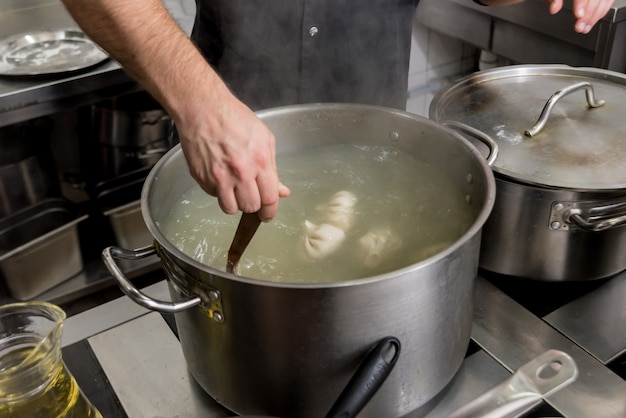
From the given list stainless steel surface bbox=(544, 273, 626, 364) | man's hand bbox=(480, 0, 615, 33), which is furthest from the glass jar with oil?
man's hand bbox=(480, 0, 615, 33)

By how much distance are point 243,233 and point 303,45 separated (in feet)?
2.26

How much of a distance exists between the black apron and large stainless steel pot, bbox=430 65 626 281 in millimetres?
377

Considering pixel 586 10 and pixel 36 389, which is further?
pixel 586 10

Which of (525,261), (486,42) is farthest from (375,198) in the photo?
(486,42)

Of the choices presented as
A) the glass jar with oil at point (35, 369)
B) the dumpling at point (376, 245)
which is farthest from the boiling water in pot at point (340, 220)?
the glass jar with oil at point (35, 369)

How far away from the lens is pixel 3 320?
672 mm

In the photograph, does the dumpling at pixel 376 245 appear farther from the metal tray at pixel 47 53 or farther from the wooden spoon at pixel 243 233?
the metal tray at pixel 47 53

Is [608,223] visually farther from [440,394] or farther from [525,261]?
[440,394]

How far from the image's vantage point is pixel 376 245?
33.5 inches

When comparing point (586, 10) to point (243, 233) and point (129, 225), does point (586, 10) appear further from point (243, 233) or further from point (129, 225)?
point (129, 225)

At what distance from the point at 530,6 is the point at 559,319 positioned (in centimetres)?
138

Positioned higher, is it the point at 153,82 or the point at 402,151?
the point at 153,82

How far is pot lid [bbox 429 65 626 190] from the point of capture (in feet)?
2.72

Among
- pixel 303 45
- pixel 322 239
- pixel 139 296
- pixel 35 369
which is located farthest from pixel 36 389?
pixel 303 45
